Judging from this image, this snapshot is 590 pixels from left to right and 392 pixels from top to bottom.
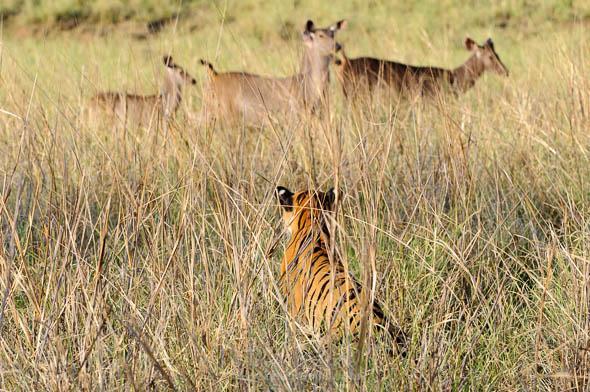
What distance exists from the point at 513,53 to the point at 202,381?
35.7ft

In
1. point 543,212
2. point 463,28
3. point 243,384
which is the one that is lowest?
point 463,28

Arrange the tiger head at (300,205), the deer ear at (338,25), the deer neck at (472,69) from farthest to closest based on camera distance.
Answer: the deer neck at (472,69) → the deer ear at (338,25) → the tiger head at (300,205)

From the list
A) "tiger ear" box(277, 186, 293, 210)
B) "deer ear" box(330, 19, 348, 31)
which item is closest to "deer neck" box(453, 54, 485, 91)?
"deer ear" box(330, 19, 348, 31)

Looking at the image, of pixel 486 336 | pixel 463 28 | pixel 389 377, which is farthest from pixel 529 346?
pixel 463 28

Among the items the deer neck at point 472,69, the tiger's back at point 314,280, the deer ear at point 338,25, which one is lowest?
the deer neck at point 472,69

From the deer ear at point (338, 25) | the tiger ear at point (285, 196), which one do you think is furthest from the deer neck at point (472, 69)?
the tiger ear at point (285, 196)

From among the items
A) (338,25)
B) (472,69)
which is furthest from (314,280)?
(472,69)

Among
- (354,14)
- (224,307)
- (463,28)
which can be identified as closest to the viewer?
(224,307)

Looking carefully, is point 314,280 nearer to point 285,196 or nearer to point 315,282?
point 315,282

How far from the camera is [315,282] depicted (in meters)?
3.12

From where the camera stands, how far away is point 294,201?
11.5 feet

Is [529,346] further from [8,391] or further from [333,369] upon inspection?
[8,391]

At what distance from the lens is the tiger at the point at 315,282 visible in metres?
2.77

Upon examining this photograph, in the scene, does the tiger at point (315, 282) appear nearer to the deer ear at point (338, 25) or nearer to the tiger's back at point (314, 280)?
the tiger's back at point (314, 280)
